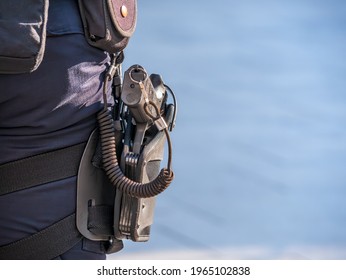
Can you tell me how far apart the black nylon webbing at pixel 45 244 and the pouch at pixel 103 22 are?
35cm

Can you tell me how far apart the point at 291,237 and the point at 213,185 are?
1.79 feet

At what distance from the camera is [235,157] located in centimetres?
453

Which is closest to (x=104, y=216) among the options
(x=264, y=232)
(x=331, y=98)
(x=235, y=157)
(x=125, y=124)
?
(x=125, y=124)

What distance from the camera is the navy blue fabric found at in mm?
1757

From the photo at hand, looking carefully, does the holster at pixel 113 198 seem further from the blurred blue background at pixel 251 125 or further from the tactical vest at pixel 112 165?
the blurred blue background at pixel 251 125

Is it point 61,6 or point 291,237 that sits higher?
point 291,237

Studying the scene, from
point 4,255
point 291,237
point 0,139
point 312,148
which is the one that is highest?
point 312,148

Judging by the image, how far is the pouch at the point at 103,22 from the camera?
179 centimetres

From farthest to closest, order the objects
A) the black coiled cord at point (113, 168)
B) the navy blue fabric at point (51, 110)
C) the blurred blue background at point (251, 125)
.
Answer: the blurred blue background at point (251, 125)
the black coiled cord at point (113, 168)
the navy blue fabric at point (51, 110)

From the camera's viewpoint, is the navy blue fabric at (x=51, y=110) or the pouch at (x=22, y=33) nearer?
the pouch at (x=22, y=33)

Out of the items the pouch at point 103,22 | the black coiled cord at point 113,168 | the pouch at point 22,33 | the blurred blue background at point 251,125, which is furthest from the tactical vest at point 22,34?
the blurred blue background at point 251,125

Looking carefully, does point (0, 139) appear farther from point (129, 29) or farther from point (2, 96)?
point (129, 29)

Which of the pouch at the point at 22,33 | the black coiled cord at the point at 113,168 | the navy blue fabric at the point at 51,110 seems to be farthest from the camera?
the black coiled cord at the point at 113,168

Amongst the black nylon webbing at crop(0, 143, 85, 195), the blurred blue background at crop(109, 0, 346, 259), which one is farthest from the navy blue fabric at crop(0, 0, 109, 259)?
the blurred blue background at crop(109, 0, 346, 259)
